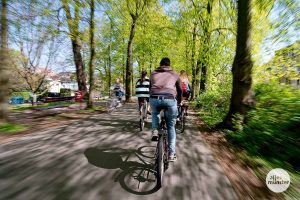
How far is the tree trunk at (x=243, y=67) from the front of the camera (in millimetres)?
7785

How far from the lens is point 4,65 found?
27.3ft

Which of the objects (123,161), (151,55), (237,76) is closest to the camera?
(123,161)

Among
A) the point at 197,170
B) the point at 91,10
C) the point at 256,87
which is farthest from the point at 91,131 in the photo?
the point at 91,10

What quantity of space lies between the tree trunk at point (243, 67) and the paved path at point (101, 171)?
208 centimetres

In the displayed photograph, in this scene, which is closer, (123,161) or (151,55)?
(123,161)

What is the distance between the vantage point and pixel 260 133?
622 centimetres

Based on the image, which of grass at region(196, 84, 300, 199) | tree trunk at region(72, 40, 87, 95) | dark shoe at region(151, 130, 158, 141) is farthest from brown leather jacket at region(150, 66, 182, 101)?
tree trunk at region(72, 40, 87, 95)

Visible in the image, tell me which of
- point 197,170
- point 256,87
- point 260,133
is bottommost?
point 197,170

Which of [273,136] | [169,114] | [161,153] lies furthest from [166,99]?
[273,136]

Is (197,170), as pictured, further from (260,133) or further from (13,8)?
(13,8)


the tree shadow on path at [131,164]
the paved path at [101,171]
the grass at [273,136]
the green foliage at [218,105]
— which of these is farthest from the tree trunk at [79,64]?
the grass at [273,136]

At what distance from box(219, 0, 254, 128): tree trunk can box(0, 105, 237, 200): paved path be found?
81.8 inches

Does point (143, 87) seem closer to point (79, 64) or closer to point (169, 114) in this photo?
point (169, 114)

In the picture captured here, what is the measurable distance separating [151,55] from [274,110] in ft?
83.4
